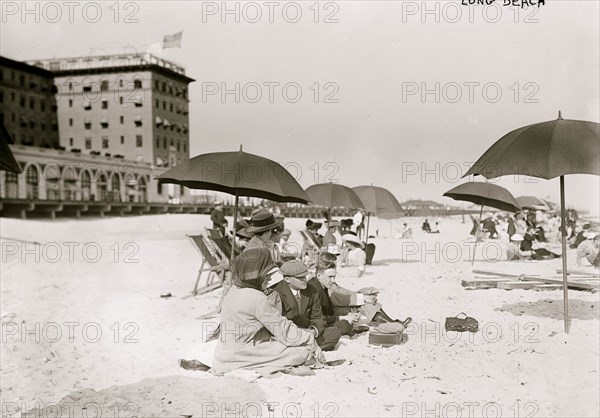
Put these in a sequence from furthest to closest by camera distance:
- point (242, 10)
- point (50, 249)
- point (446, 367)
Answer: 1. point (50, 249)
2. point (242, 10)
3. point (446, 367)

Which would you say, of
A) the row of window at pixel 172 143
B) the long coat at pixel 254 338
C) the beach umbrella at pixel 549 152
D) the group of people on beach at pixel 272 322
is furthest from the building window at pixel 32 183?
the beach umbrella at pixel 549 152

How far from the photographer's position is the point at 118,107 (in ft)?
228

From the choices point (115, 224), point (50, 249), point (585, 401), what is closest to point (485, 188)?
point (585, 401)

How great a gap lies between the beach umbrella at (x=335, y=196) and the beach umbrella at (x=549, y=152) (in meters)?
6.58

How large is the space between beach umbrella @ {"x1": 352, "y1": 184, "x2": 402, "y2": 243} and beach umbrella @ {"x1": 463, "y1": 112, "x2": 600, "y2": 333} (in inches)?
292

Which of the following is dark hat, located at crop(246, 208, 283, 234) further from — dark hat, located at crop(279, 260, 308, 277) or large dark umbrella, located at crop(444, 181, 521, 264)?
large dark umbrella, located at crop(444, 181, 521, 264)

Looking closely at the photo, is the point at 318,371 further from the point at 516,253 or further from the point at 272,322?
the point at 516,253

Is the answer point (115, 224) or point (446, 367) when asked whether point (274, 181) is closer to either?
point (446, 367)

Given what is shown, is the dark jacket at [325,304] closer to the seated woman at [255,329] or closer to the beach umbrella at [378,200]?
the seated woman at [255,329]

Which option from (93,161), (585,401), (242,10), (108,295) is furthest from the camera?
(93,161)

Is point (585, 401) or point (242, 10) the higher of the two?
point (242, 10)

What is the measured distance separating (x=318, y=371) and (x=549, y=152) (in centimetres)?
310

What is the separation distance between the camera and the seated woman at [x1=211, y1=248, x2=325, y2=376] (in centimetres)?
525

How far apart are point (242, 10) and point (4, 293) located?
567 cm
